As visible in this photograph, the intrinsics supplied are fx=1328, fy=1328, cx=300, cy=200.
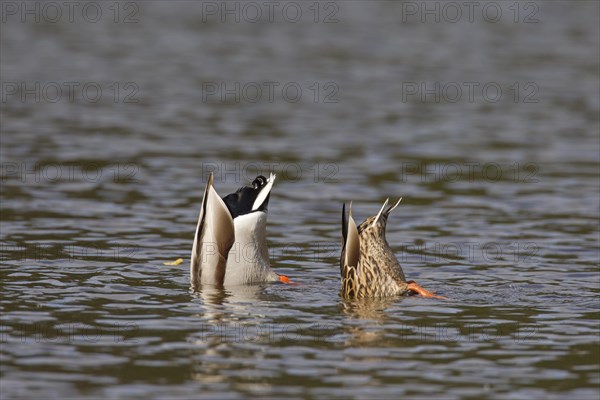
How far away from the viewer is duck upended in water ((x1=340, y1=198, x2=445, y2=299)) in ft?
35.2

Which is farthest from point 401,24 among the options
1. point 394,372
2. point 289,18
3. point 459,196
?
point 394,372

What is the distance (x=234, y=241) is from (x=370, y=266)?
117cm

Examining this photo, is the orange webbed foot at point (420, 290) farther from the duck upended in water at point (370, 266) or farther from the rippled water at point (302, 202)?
the rippled water at point (302, 202)

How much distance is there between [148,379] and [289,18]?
2670cm

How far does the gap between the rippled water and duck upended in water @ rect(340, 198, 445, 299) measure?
8.0 inches

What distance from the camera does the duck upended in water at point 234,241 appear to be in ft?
35.9

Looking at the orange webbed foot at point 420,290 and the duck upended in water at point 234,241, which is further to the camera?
the duck upended in water at point 234,241

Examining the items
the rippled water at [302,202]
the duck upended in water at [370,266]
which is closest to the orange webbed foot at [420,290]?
the duck upended in water at [370,266]

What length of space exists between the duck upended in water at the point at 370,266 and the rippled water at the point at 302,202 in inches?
8.0

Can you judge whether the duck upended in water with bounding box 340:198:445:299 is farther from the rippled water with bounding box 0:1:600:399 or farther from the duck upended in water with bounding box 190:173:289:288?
the duck upended in water with bounding box 190:173:289:288

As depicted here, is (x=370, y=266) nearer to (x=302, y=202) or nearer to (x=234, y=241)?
(x=234, y=241)

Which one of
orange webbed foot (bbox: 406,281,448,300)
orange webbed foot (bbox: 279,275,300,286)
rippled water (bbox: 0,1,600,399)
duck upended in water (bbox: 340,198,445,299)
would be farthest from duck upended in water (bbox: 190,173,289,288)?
orange webbed foot (bbox: 406,281,448,300)

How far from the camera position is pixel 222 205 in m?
10.9

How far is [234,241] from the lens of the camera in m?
11.1
